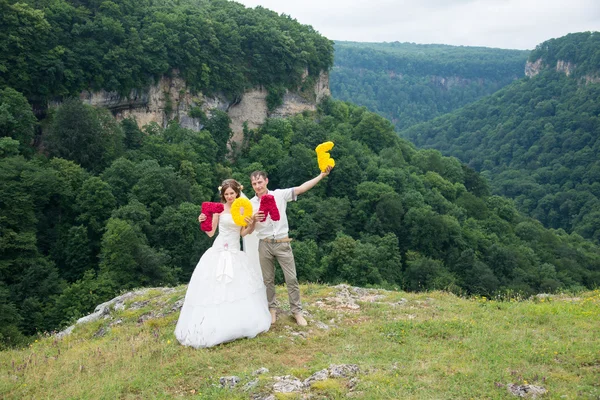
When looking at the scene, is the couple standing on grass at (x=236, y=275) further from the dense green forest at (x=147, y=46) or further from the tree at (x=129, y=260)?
the dense green forest at (x=147, y=46)

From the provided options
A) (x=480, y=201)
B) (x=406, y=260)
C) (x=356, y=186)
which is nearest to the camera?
(x=406, y=260)

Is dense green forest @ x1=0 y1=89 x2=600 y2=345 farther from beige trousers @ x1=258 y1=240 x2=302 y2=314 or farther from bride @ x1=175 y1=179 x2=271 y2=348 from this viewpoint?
bride @ x1=175 y1=179 x2=271 y2=348

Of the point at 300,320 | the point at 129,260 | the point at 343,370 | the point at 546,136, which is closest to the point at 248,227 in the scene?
the point at 300,320

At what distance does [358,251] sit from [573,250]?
27147mm

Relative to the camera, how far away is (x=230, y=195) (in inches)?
381

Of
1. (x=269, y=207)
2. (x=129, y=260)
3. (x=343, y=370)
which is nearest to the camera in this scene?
(x=343, y=370)

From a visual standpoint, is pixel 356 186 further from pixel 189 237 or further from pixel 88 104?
pixel 88 104

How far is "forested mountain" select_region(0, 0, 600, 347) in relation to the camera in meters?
30.3

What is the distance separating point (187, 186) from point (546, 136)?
100175mm

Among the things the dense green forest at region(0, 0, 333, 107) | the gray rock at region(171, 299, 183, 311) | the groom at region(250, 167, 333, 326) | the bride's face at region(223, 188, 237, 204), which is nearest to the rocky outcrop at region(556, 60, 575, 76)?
the dense green forest at region(0, 0, 333, 107)

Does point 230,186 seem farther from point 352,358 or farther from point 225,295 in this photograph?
point 352,358

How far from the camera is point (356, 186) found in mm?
51812

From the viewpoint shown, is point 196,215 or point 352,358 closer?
point 352,358

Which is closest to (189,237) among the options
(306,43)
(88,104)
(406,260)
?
(88,104)
